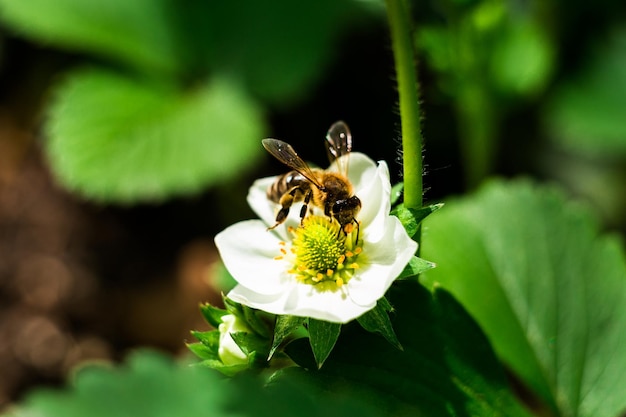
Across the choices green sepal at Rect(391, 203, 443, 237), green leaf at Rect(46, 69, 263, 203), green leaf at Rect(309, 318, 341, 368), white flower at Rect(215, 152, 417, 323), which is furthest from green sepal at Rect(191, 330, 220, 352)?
green leaf at Rect(46, 69, 263, 203)

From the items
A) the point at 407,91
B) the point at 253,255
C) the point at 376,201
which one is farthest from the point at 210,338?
the point at 407,91

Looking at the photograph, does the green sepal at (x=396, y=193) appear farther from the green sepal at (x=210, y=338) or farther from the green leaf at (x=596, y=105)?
the green leaf at (x=596, y=105)

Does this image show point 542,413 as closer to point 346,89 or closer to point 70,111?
point 346,89

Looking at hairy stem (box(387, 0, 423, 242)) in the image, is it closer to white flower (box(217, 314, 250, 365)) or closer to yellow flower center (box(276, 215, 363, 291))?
yellow flower center (box(276, 215, 363, 291))

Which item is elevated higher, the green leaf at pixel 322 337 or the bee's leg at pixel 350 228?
the bee's leg at pixel 350 228

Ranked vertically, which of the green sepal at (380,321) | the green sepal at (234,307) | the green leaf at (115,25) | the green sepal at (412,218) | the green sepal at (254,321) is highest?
the green leaf at (115,25)

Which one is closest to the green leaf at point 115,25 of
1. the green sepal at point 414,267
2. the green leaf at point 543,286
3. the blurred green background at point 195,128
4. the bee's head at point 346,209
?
the blurred green background at point 195,128

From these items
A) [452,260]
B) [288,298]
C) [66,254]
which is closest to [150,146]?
[66,254]
